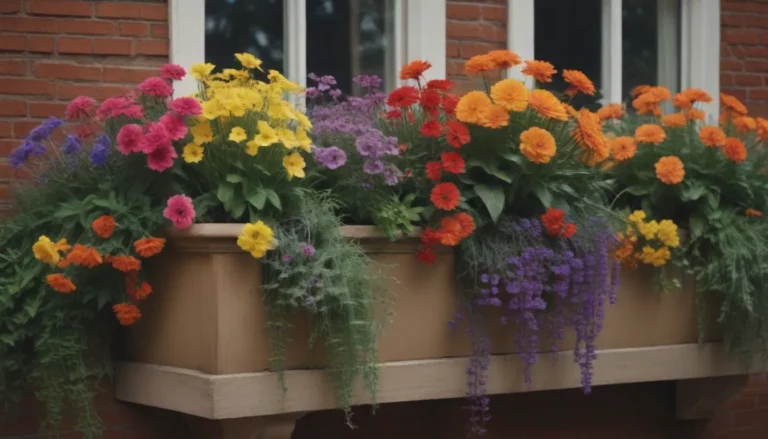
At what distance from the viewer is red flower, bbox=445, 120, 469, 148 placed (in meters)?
3.62

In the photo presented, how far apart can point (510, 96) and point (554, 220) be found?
0.44 metres

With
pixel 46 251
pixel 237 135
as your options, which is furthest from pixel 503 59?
pixel 46 251

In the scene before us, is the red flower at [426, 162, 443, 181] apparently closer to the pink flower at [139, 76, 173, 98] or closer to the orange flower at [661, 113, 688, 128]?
the pink flower at [139, 76, 173, 98]

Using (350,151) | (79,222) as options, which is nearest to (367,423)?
(350,151)

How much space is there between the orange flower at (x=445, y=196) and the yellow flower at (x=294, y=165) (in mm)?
451

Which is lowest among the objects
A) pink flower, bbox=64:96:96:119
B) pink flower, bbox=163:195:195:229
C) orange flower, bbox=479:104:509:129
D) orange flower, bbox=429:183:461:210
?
pink flower, bbox=163:195:195:229

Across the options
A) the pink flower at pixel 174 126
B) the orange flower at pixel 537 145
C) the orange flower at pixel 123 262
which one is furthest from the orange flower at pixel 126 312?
the orange flower at pixel 537 145

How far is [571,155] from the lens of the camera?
3.84 meters

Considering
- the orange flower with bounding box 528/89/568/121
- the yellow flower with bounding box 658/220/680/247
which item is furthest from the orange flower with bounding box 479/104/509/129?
the yellow flower with bounding box 658/220/680/247

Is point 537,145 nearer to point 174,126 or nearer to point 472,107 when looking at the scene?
point 472,107

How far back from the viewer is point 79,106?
3611 mm

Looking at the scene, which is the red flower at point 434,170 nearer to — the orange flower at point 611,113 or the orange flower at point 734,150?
the orange flower at point 611,113

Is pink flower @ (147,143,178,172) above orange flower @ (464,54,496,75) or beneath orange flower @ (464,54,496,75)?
beneath

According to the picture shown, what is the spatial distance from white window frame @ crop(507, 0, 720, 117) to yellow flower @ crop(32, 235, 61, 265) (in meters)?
2.69
